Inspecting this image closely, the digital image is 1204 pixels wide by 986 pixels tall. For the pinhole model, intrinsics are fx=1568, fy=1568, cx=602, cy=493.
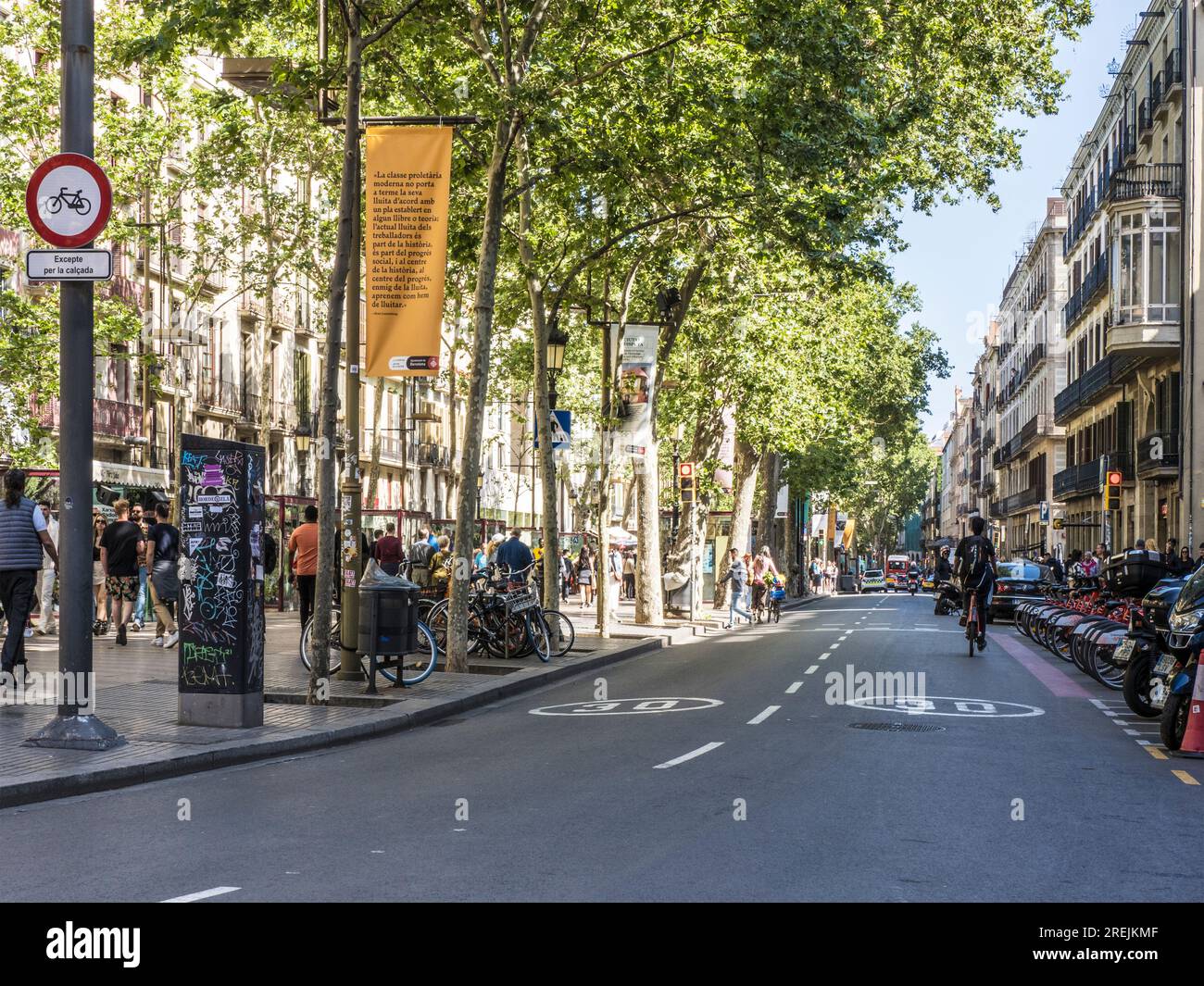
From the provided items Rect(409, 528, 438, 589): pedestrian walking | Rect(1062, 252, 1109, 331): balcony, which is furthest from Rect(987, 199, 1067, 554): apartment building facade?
Rect(409, 528, 438, 589): pedestrian walking

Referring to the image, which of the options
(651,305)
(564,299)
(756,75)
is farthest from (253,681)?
(651,305)

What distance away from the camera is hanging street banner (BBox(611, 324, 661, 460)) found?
2753cm

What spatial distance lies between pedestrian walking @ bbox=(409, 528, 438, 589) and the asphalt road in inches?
437

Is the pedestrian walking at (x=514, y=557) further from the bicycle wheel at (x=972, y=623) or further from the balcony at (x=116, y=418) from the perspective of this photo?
the balcony at (x=116, y=418)

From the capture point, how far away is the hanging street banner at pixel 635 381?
2753 cm

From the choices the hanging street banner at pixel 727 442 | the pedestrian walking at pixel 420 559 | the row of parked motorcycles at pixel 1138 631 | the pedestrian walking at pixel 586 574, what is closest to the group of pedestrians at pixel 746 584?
the hanging street banner at pixel 727 442

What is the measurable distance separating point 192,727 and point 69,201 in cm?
444

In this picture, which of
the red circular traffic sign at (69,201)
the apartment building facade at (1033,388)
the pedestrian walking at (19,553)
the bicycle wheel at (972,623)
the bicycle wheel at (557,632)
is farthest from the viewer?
the apartment building facade at (1033,388)

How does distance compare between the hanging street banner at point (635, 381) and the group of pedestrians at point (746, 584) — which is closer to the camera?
the hanging street banner at point (635, 381)

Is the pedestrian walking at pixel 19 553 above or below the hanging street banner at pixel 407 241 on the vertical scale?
below

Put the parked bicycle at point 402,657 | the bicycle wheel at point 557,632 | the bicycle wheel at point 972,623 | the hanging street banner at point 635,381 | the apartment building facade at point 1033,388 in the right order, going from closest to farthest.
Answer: the parked bicycle at point 402,657 < the bicycle wheel at point 557,632 < the bicycle wheel at point 972,623 < the hanging street banner at point 635,381 < the apartment building facade at point 1033,388

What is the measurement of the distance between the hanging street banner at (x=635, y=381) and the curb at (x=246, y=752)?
976cm

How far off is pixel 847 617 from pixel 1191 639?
29.5m
